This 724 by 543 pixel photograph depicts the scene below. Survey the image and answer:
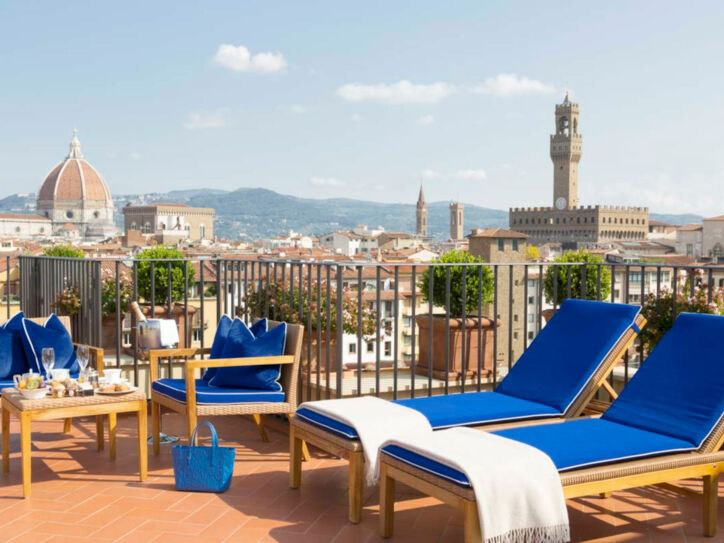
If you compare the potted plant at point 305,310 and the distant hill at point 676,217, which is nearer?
the potted plant at point 305,310

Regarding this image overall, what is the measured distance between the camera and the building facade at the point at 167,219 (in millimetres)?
150500

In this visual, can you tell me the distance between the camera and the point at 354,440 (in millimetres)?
3594

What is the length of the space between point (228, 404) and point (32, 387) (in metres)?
1.03

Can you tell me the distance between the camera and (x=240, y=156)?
391 ft

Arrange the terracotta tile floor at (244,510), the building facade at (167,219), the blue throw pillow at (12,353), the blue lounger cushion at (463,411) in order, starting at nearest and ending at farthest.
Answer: the terracotta tile floor at (244,510) < the blue lounger cushion at (463,411) < the blue throw pillow at (12,353) < the building facade at (167,219)

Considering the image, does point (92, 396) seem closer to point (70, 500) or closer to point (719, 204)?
point (70, 500)

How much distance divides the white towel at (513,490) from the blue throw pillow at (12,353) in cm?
293

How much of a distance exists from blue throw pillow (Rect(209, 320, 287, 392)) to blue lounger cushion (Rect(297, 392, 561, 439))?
766mm

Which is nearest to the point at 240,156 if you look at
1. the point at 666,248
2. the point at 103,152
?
the point at 666,248

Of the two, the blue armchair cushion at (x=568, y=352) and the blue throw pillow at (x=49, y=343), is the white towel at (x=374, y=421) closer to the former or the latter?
the blue armchair cushion at (x=568, y=352)

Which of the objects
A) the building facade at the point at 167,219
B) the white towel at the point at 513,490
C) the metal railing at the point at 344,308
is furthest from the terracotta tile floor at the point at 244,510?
the building facade at the point at 167,219

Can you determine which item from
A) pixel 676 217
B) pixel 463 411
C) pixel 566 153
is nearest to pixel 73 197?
pixel 566 153

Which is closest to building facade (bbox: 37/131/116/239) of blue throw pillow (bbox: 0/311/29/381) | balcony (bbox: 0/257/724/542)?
balcony (bbox: 0/257/724/542)

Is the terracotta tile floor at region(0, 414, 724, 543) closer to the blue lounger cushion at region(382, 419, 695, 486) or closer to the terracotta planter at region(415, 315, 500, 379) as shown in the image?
the blue lounger cushion at region(382, 419, 695, 486)
